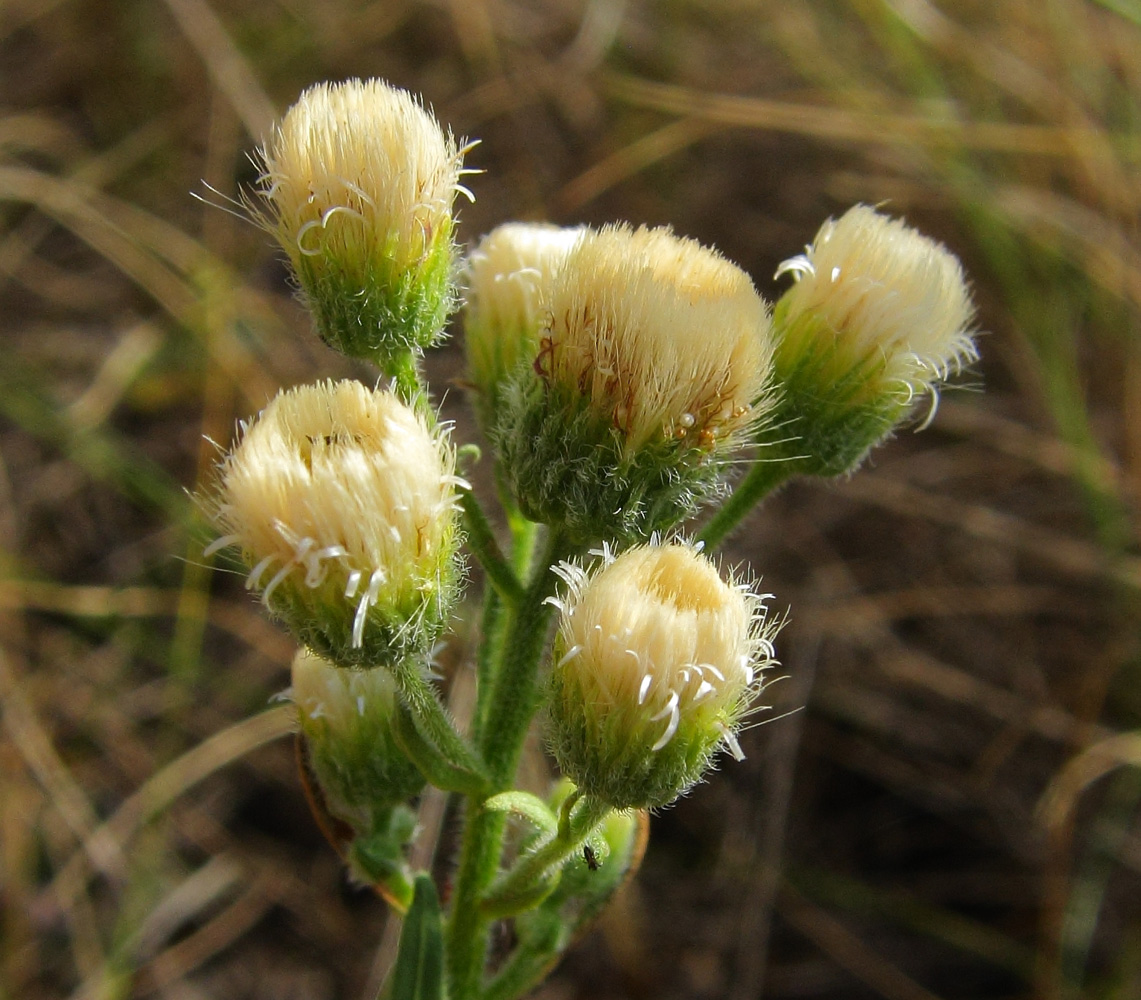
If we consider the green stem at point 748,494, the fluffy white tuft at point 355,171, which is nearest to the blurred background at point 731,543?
the green stem at point 748,494

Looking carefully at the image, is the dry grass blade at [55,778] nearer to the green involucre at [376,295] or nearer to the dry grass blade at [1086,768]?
the green involucre at [376,295]

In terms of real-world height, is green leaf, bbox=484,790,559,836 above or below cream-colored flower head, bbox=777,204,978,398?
below

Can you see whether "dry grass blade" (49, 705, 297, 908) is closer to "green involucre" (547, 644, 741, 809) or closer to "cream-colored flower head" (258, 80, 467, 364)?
"cream-colored flower head" (258, 80, 467, 364)

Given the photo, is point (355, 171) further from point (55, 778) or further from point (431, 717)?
point (55, 778)

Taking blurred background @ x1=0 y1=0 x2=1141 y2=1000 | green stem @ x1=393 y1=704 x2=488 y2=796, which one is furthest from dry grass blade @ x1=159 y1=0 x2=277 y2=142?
green stem @ x1=393 y1=704 x2=488 y2=796

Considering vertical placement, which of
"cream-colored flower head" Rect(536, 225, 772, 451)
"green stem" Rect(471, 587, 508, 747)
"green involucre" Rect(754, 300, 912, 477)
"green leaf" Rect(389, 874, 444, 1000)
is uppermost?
"green involucre" Rect(754, 300, 912, 477)

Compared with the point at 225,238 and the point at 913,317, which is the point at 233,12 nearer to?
the point at 225,238

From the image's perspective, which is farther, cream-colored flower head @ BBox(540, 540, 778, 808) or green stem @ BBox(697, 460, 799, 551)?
green stem @ BBox(697, 460, 799, 551)
